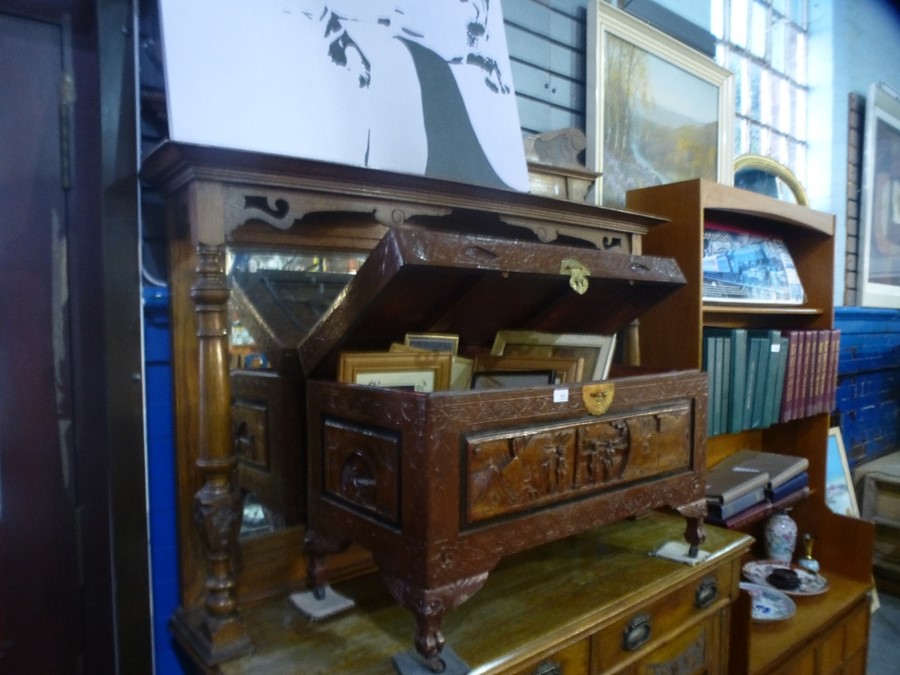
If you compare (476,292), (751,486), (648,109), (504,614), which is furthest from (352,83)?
(751,486)

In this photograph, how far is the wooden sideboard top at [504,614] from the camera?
1.07 meters

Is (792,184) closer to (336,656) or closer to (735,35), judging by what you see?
(735,35)

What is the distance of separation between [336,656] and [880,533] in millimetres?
3680

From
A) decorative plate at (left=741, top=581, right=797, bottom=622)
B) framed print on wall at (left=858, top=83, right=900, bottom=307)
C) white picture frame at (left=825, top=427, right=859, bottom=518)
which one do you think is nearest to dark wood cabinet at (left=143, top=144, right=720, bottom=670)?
decorative plate at (left=741, top=581, right=797, bottom=622)

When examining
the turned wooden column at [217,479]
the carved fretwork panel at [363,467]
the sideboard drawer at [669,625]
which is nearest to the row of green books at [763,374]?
the sideboard drawer at [669,625]

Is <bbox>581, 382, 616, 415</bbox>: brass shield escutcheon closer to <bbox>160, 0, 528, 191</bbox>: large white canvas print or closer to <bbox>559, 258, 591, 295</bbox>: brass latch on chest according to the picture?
<bbox>559, 258, 591, 295</bbox>: brass latch on chest

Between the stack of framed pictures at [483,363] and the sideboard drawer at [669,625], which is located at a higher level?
the stack of framed pictures at [483,363]

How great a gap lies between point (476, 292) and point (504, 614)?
2.27ft

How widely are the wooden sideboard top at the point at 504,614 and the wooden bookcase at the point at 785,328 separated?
0.49m

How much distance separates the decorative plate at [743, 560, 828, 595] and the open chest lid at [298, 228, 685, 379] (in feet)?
4.58

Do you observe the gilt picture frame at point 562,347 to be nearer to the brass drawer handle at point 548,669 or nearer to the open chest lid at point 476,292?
the open chest lid at point 476,292

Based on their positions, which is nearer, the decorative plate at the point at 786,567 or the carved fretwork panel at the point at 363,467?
the carved fretwork panel at the point at 363,467

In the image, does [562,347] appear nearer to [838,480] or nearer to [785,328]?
[785,328]

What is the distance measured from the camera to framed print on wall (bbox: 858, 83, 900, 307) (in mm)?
3803
